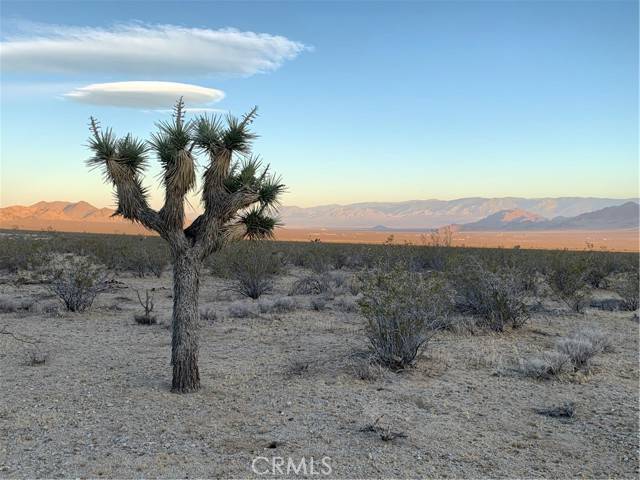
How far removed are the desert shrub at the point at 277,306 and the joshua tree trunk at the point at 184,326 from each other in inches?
261

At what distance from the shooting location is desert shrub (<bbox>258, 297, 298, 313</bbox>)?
14062 millimetres

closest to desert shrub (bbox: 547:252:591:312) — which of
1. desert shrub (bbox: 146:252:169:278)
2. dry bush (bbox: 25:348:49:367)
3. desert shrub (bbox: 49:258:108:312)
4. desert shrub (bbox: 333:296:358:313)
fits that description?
desert shrub (bbox: 333:296:358:313)

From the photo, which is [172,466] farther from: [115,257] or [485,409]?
[115,257]

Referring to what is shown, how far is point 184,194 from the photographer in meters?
7.39

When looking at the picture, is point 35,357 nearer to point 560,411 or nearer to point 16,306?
point 16,306

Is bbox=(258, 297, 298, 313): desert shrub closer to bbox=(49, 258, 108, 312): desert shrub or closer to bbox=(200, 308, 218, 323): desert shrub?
bbox=(200, 308, 218, 323): desert shrub

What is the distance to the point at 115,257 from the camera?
24.2 m

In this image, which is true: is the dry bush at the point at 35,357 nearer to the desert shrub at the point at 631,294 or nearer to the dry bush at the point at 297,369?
the dry bush at the point at 297,369

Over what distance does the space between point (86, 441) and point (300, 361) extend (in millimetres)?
3776

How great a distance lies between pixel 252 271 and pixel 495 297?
7823 millimetres

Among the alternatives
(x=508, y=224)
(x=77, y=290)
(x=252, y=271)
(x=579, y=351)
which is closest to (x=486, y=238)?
(x=508, y=224)

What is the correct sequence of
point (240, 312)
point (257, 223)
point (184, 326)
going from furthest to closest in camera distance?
point (240, 312), point (257, 223), point (184, 326)

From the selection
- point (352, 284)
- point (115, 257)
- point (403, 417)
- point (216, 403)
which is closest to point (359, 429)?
point (403, 417)

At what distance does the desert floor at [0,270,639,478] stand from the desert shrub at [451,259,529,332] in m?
0.70
